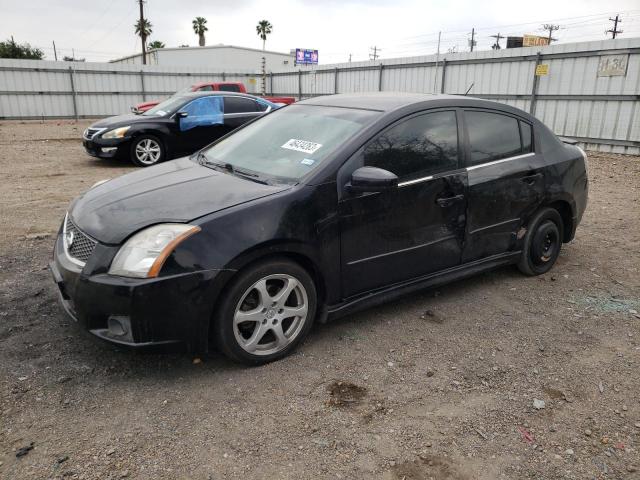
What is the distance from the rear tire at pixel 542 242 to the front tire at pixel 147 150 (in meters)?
7.96

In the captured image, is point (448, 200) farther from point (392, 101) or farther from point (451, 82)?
point (451, 82)

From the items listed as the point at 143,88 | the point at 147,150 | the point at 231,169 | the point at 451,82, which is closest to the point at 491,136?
the point at 231,169

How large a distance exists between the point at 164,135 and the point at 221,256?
27.8 ft

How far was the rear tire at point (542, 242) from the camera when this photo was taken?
455 centimetres

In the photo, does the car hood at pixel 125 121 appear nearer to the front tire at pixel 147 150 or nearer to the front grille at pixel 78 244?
the front tire at pixel 147 150

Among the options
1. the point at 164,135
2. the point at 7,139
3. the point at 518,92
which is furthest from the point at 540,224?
the point at 7,139

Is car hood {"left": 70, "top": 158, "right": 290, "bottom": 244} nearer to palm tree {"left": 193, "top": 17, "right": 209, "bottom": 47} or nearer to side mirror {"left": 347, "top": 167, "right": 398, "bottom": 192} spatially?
side mirror {"left": 347, "top": 167, "right": 398, "bottom": 192}

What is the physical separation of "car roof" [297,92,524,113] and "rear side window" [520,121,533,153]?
0.67ft

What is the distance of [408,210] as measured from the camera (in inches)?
142

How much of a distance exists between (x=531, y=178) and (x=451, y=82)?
12779mm

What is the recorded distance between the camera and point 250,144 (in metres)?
3.98

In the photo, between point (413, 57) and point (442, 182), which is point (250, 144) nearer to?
point (442, 182)

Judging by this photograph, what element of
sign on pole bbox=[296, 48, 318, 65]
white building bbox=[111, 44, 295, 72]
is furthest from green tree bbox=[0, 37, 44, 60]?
sign on pole bbox=[296, 48, 318, 65]

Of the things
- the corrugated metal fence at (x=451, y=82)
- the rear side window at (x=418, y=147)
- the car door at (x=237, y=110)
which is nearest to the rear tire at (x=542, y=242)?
the rear side window at (x=418, y=147)
